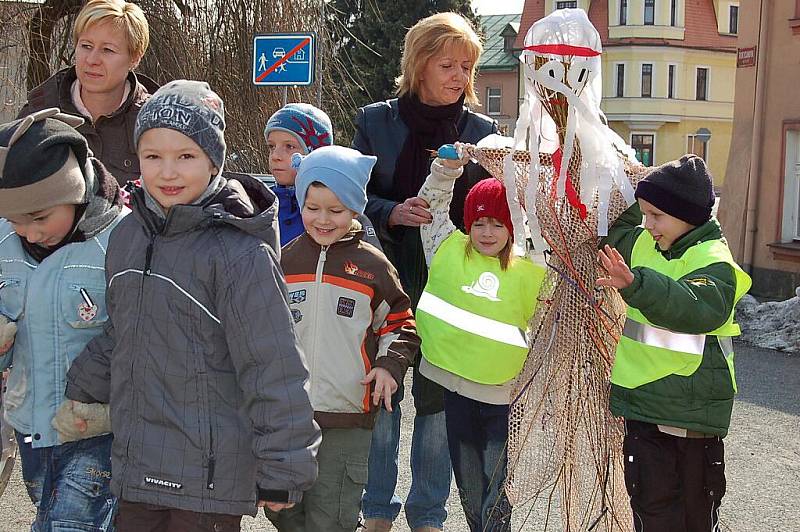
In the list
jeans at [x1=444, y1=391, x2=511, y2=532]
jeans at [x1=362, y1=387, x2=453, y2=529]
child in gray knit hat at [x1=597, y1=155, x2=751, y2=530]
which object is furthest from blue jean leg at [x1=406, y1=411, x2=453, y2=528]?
child in gray knit hat at [x1=597, y1=155, x2=751, y2=530]

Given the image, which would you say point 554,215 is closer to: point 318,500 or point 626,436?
point 626,436

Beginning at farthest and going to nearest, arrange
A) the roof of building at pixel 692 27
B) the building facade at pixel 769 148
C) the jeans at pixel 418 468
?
the roof of building at pixel 692 27
the building facade at pixel 769 148
the jeans at pixel 418 468

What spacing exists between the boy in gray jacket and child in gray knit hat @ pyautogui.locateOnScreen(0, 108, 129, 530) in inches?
9.4

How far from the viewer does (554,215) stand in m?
3.46

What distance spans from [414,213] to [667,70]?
51431 millimetres

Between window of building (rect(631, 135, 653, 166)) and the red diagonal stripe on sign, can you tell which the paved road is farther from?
window of building (rect(631, 135, 653, 166))

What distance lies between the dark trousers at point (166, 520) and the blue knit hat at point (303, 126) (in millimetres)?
1790

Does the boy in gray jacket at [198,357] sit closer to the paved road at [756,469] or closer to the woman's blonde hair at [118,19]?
the woman's blonde hair at [118,19]

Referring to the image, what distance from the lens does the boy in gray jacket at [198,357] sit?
2.67 meters

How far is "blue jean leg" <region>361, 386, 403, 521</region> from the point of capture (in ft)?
14.0

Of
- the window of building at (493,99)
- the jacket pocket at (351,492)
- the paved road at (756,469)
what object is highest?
the window of building at (493,99)

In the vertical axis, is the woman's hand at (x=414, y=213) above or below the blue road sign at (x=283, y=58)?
below

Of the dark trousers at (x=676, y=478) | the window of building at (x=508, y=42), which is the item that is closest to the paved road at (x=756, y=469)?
the dark trousers at (x=676, y=478)

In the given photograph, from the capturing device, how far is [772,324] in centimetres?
1095
